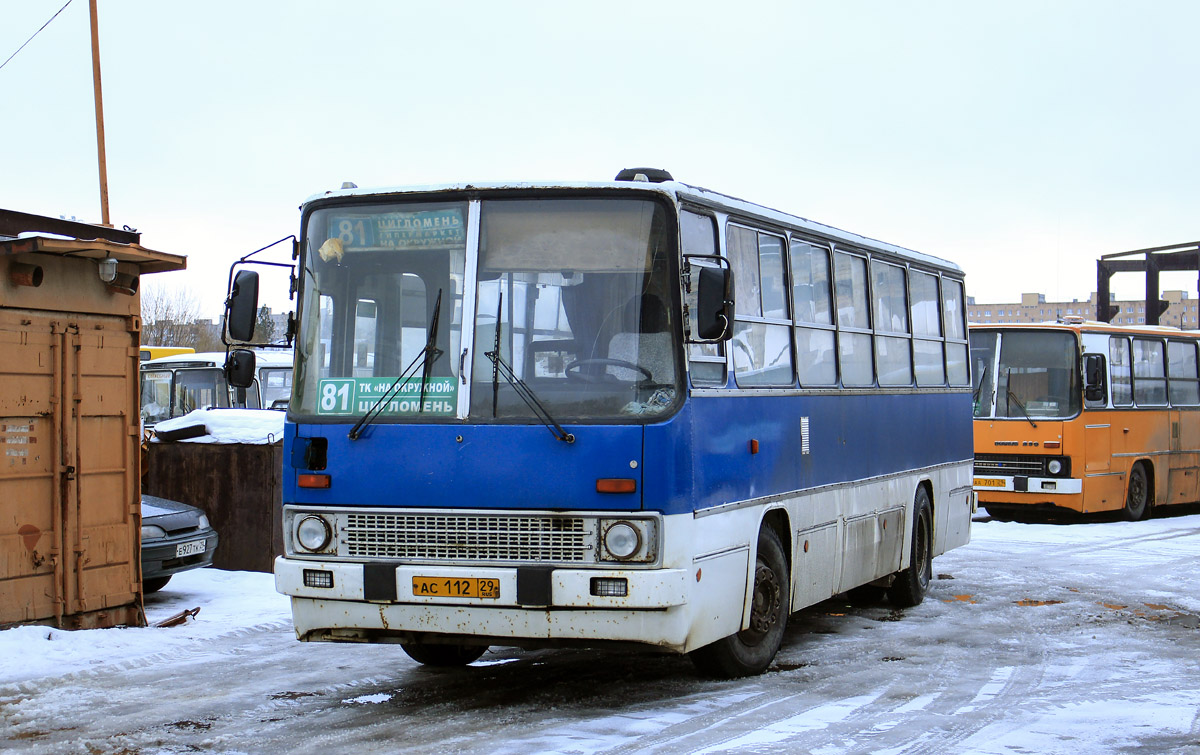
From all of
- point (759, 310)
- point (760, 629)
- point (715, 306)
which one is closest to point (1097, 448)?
point (759, 310)

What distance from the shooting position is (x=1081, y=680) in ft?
27.6

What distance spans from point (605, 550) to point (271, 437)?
21.8 ft

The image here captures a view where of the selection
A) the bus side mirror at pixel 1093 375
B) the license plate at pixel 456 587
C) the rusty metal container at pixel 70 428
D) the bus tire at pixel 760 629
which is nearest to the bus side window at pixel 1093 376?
the bus side mirror at pixel 1093 375

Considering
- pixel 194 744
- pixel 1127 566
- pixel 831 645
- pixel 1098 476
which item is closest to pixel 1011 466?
pixel 1098 476

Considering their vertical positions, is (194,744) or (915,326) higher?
(915,326)

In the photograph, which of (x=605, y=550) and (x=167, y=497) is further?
(x=167, y=497)

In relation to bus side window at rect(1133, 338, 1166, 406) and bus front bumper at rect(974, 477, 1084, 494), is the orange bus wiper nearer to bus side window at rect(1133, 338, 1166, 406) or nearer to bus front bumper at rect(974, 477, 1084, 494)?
bus front bumper at rect(974, 477, 1084, 494)

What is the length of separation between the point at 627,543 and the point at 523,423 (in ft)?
2.72

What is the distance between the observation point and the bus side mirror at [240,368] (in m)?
8.32

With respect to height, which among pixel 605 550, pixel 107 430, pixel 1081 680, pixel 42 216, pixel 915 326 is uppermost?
pixel 42 216

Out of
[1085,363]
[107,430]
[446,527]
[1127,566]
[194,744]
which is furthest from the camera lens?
[1085,363]

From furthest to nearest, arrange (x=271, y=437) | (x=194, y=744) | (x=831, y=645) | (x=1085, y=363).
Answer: (x=1085, y=363), (x=271, y=437), (x=831, y=645), (x=194, y=744)

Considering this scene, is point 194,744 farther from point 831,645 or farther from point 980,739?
point 831,645

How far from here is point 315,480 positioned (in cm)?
760
